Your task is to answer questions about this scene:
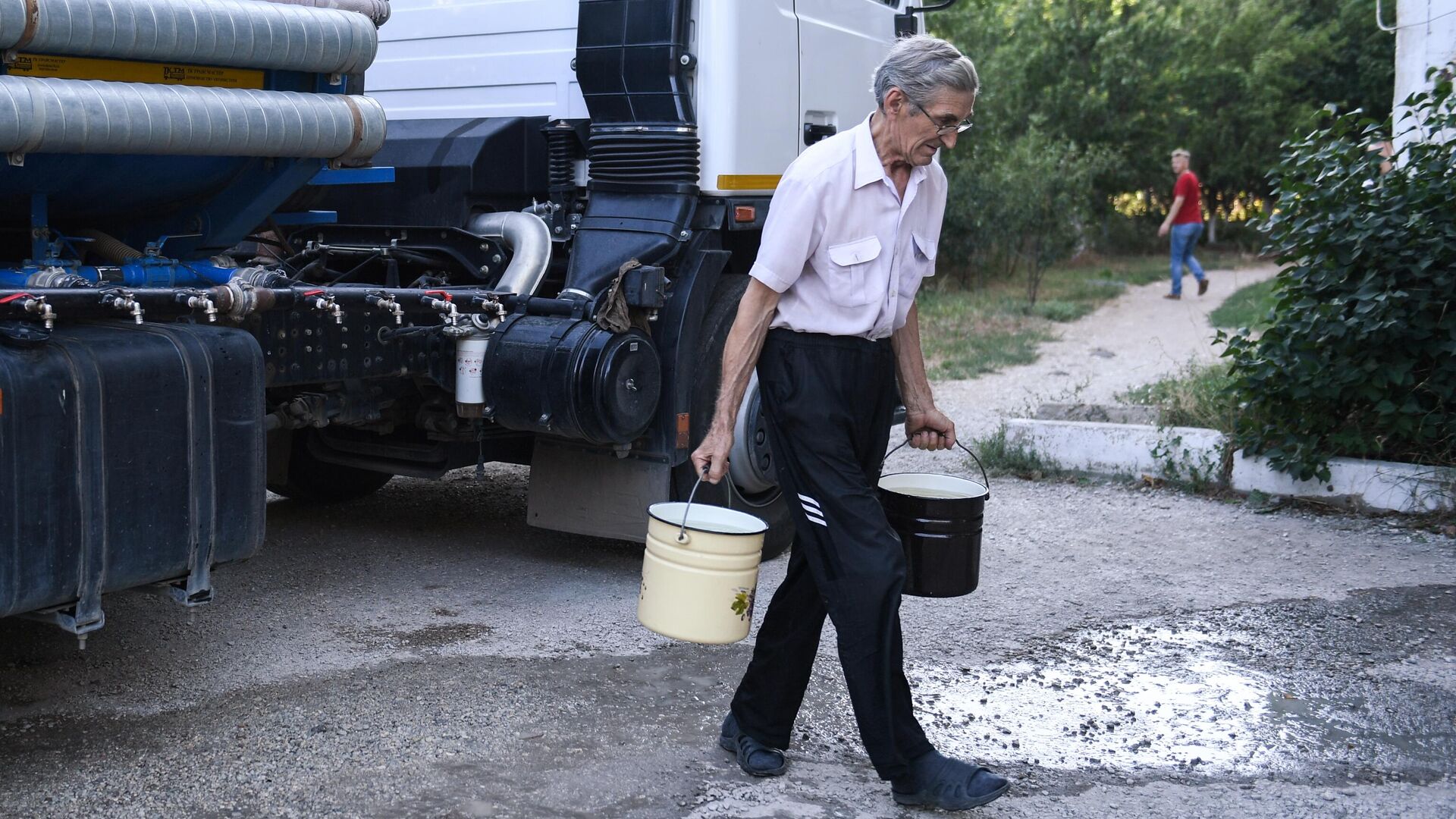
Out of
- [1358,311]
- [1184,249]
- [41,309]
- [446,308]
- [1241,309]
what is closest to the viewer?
[41,309]

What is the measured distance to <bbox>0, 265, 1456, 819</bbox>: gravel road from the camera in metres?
3.41

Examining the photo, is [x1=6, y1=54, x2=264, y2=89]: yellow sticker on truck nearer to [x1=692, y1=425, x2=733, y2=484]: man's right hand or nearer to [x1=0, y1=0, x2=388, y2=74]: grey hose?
[x1=0, y1=0, x2=388, y2=74]: grey hose

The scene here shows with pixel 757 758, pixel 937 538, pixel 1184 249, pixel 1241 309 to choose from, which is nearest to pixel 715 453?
pixel 937 538

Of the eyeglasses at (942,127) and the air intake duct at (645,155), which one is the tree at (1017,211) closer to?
the air intake duct at (645,155)

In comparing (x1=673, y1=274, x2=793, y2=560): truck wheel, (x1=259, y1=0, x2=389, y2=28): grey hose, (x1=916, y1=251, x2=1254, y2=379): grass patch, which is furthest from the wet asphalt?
(x1=916, y1=251, x2=1254, y2=379): grass patch

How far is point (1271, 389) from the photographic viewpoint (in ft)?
21.6

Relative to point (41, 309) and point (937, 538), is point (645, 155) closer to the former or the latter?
point (937, 538)

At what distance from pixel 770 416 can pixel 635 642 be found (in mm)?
1544

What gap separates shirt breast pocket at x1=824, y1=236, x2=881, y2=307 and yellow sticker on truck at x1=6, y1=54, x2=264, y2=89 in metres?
1.87

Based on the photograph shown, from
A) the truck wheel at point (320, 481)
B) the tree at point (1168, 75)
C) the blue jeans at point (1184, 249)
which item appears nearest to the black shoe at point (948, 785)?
the truck wheel at point (320, 481)

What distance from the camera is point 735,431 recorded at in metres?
5.28

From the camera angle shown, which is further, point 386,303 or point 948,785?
point 386,303

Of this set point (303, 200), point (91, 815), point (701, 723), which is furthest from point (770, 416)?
point (303, 200)

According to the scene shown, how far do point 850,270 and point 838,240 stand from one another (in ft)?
0.25
